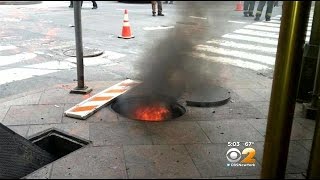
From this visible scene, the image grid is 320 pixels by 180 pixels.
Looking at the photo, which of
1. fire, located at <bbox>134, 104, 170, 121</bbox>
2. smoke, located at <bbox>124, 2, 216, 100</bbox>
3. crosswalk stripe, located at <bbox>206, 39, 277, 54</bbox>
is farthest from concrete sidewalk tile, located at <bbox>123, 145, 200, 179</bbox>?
crosswalk stripe, located at <bbox>206, 39, 277, 54</bbox>

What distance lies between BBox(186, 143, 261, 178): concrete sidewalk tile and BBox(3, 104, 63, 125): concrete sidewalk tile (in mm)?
1746

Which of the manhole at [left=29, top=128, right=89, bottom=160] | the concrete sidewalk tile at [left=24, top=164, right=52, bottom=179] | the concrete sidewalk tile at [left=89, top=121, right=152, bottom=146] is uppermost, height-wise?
the concrete sidewalk tile at [left=89, top=121, right=152, bottom=146]

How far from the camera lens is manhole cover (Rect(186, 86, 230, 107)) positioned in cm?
480

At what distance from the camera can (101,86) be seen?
5559 mm

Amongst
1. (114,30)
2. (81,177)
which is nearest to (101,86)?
(81,177)

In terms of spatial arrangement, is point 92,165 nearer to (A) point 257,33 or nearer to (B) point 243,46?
(B) point 243,46

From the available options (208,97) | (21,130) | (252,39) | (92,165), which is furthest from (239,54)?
(92,165)

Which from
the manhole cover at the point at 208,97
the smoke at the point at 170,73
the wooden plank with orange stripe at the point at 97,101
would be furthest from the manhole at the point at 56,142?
the manhole cover at the point at 208,97

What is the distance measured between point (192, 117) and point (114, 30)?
761 centimetres

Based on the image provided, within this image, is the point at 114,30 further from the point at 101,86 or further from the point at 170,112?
the point at 170,112

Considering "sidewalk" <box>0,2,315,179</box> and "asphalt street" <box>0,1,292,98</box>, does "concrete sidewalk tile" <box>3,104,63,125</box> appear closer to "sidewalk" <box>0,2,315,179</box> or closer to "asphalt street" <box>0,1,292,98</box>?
"sidewalk" <box>0,2,315,179</box>

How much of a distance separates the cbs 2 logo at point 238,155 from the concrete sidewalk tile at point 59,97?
2.31 meters

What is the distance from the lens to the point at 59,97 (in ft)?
16.3

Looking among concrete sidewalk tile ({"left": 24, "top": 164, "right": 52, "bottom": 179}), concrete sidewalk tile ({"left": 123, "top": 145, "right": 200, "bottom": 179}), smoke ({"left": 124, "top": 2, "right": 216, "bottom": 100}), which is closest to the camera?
concrete sidewalk tile ({"left": 24, "top": 164, "right": 52, "bottom": 179})
